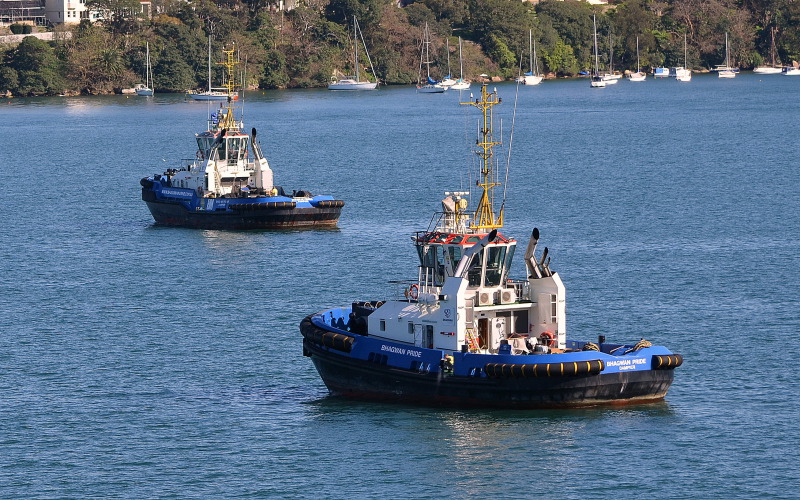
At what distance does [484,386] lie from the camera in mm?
40094

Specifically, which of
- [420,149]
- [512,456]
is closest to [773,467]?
[512,456]

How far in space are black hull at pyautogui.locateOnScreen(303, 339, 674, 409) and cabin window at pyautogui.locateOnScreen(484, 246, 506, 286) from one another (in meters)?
3.17

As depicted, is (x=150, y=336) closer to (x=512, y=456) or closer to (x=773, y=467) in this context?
(x=512, y=456)

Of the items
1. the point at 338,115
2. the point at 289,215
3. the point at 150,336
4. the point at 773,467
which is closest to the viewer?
the point at 773,467

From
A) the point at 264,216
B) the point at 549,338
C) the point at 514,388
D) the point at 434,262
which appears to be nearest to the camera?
the point at 514,388

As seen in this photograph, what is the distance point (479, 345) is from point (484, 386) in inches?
76.8

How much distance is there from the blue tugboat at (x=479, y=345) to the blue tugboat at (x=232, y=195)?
113 feet

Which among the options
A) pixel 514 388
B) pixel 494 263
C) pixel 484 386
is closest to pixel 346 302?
pixel 494 263

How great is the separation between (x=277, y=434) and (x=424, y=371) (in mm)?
4275

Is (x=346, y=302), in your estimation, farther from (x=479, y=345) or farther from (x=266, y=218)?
(x=266, y=218)

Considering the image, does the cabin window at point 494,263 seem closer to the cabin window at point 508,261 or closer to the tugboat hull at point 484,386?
the cabin window at point 508,261

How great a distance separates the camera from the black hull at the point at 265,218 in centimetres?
7738

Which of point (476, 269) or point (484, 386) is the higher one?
point (476, 269)

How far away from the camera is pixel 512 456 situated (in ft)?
124
